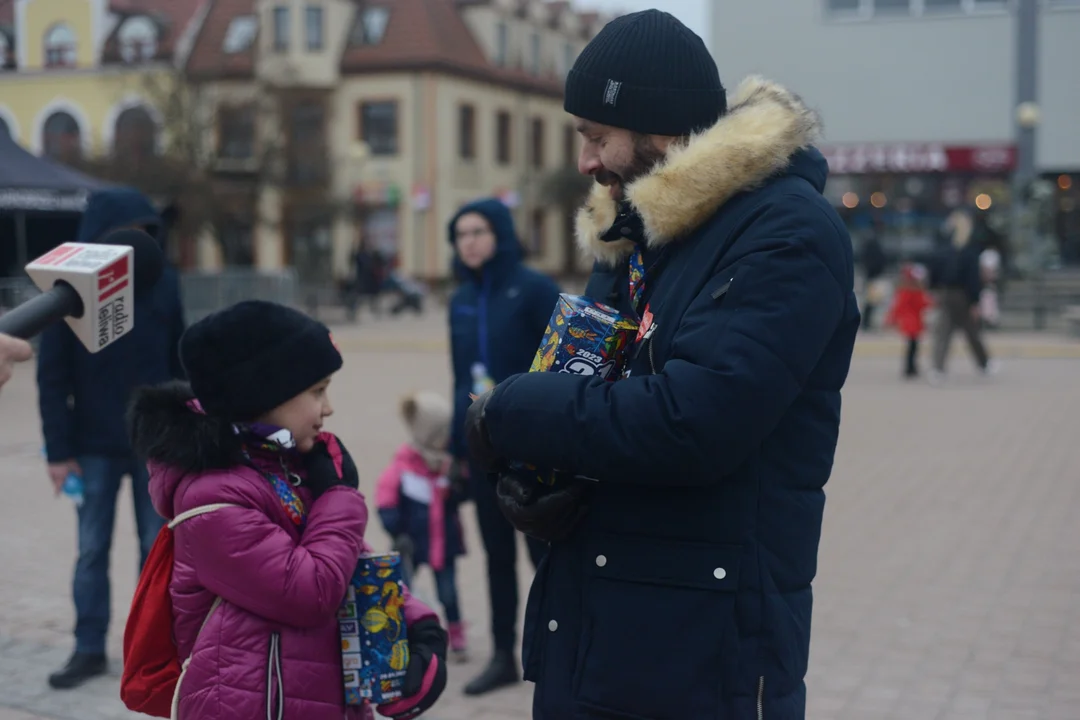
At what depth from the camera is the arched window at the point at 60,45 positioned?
143ft

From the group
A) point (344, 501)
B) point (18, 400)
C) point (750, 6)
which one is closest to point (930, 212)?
point (750, 6)

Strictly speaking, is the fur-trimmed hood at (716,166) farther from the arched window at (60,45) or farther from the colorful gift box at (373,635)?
the arched window at (60,45)

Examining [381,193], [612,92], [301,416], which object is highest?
[612,92]

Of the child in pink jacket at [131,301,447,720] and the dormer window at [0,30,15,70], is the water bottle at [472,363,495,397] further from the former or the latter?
the dormer window at [0,30,15,70]

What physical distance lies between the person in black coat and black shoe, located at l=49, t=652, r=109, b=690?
3357 mm

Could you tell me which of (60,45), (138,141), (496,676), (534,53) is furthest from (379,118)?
(496,676)

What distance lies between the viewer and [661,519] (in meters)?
2.16

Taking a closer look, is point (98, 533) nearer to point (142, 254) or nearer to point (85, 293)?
point (142, 254)

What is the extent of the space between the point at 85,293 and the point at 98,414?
2.81 metres

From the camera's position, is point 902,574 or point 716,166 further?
point 902,574

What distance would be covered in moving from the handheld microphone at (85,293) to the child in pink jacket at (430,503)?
288cm

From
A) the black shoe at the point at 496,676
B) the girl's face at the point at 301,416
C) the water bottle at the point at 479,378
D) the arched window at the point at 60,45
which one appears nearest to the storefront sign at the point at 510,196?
the arched window at the point at 60,45

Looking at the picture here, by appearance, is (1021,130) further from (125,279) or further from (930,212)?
(125,279)

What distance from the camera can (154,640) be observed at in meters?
2.78
